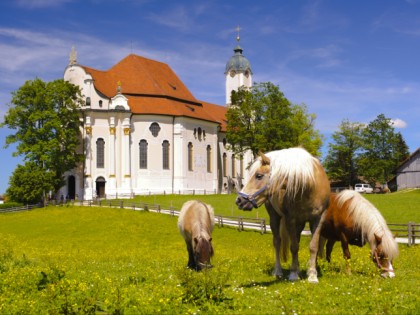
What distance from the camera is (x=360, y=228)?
382 inches

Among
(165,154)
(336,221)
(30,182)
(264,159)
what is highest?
(165,154)

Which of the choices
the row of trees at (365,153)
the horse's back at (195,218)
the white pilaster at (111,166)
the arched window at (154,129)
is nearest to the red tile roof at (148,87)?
the arched window at (154,129)

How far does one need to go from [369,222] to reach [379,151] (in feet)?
265

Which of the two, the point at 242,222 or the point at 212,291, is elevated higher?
the point at 212,291

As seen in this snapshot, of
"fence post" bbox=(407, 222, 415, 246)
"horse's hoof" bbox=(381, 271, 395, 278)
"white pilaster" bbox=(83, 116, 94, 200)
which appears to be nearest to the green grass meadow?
"horse's hoof" bbox=(381, 271, 395, 278)

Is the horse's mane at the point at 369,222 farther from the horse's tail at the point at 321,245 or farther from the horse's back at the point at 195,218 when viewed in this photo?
the horse's back at the point at 195,218

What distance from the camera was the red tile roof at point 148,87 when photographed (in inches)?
2544

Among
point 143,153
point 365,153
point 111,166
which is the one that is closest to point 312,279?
point 111,166

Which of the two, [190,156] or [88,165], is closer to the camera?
[88,165]

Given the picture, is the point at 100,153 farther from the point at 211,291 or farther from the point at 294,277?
the point at 211,291

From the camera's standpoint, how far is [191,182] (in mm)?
65875

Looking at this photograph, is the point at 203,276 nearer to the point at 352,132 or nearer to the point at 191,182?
the point at 191,182

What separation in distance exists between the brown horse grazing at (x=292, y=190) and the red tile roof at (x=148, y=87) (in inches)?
2197

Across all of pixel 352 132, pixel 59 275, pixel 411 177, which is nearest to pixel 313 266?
pixel 59 275
